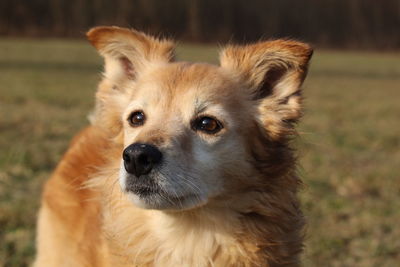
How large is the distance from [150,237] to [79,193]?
2.74ft

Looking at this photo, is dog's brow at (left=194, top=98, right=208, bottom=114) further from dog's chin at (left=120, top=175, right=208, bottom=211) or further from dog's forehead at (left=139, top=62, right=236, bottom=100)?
dog's chin at (left=120, top=175, right=208, bottom=211)

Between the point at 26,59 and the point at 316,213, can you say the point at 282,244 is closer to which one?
the point at 316,213

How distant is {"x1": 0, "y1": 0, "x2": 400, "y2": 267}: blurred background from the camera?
530 centimetres

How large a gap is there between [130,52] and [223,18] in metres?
34.4

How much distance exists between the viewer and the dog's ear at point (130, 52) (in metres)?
3.64

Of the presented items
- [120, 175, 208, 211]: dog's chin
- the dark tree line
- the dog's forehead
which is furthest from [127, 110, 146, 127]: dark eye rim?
the dark tree line

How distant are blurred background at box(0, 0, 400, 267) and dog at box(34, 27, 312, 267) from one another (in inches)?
10.1

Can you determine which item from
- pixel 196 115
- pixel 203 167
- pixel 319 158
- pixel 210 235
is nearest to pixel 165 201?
pixel 203 167

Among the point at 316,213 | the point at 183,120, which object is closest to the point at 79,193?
the point at 183,120

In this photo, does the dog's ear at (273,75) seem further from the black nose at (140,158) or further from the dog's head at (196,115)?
the black nose at (140,158)

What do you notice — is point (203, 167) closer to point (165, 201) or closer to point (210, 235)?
point (165, 201)

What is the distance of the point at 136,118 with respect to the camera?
3391 mm

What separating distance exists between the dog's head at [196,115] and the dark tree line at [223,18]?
27.6 m

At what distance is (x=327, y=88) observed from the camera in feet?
65.2
